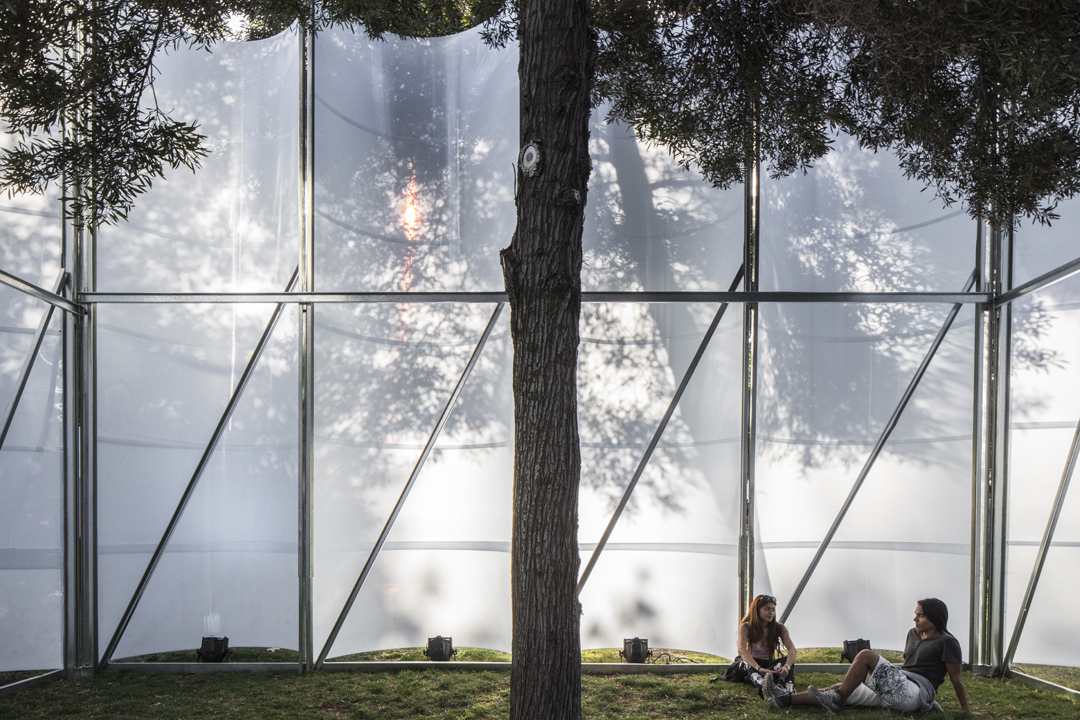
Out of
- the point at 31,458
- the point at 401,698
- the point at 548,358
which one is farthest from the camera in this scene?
the point at 31,458

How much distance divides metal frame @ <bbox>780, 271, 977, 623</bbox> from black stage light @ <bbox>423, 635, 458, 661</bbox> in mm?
2327

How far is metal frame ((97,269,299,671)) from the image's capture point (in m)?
5.58

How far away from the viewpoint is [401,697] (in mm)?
4906

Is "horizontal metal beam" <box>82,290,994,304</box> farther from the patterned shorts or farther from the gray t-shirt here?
the patterned shorts

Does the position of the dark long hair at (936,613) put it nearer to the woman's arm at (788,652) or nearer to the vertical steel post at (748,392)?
the woman's arm at (788,652)

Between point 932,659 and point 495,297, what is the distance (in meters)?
3.49

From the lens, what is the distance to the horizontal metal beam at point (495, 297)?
5.57 m

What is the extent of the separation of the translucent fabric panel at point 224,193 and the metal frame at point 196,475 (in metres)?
0.34

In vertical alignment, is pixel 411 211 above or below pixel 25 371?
above

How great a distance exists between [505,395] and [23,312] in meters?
3.10

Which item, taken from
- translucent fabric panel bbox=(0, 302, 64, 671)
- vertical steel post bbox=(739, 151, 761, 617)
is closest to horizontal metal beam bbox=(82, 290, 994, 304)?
vertical steel post bbox=(739, 151, 761, 617)

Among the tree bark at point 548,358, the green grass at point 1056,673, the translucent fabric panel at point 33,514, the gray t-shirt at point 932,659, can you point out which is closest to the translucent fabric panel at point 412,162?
the translucent fabric panel at point 33,514

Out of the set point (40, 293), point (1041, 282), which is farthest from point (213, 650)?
point (1041, 282)

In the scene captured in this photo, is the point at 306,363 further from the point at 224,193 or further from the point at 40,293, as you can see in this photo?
the point at 40,293
